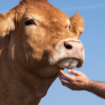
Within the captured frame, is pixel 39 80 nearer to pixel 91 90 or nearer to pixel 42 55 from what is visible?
pixel 42 55

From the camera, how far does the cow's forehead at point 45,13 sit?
4574 millimetres

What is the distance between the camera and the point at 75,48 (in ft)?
12.9

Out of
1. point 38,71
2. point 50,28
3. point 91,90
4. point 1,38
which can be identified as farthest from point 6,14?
point 91,90

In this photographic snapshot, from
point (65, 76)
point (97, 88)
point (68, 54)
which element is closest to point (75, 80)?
point (65, 76)

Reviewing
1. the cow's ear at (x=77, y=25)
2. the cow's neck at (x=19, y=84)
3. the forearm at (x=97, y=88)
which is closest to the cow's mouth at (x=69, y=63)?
the cow's neck at (x=19, y=84)

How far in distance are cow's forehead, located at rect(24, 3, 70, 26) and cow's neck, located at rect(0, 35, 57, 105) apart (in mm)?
982

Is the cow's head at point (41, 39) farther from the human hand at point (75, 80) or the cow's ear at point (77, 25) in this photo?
the cow's ear at point (77, 25)

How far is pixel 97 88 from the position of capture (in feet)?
15.2

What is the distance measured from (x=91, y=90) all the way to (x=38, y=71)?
1133 millimetres

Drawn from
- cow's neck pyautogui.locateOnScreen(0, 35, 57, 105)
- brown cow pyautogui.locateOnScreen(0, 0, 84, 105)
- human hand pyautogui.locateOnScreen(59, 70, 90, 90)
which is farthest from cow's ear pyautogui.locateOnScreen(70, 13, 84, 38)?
cow's neck pyautogui.locateOnScreen(0, 35, 57, 105)

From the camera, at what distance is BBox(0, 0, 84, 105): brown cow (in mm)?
4293

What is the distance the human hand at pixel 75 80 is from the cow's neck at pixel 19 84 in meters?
0.20

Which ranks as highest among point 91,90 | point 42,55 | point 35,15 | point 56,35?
Answer: point 35,15

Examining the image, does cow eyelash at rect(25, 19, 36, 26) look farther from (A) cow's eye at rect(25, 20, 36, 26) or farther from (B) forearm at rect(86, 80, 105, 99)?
(B) forearm at rect(86, 80, 105, 99)
